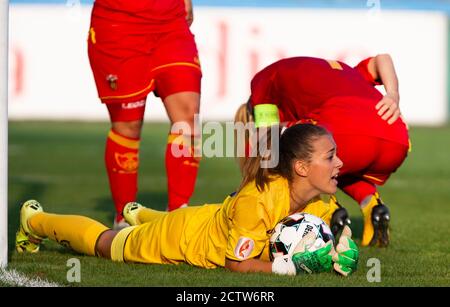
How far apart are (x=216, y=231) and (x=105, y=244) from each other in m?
0.78

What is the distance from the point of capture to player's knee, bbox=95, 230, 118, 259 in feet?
20.9

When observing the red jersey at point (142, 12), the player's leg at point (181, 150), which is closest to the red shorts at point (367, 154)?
the player's leg at point (181, 150)

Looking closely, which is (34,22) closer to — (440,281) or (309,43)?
(309,43)

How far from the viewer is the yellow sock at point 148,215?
22.2 ft

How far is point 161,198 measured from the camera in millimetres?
10398

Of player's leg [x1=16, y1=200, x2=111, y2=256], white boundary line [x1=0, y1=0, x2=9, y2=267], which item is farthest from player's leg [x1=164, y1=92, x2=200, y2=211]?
white boundary line [x1=0, y1=0, x2=9, y2=267]

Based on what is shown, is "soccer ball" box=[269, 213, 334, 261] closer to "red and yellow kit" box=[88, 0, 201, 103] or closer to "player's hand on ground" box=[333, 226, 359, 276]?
"player's hand on ground" box=[333, 226, 359, 276]

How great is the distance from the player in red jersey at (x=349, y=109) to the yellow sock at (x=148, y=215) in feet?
2.56

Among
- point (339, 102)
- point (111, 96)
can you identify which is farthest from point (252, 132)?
point (111, 96)

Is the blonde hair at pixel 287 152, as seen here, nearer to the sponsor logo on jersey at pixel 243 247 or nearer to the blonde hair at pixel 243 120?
the sponsor logo on jersey at pixel 243 247

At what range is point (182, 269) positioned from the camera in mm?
5941

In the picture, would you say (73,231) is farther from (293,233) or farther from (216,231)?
(293,233)

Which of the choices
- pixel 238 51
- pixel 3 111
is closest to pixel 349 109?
pixel 3 111
